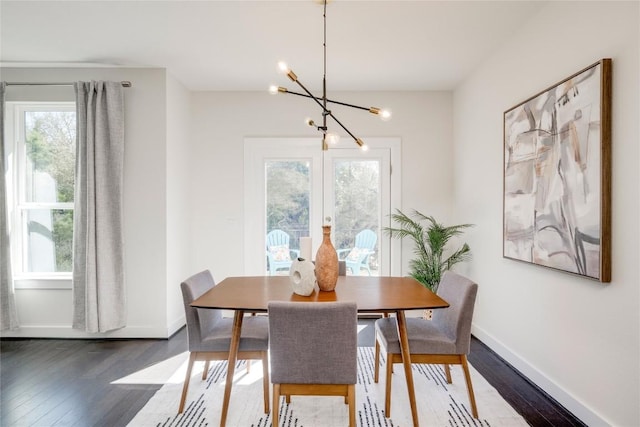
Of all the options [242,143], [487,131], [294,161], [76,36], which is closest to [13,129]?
[76,36]

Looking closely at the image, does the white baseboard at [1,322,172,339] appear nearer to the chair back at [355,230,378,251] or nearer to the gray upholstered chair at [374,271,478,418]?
the chair back at [355,230,378,251]

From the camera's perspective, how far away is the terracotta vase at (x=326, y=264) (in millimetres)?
2135

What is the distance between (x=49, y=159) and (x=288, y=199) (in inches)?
95.6

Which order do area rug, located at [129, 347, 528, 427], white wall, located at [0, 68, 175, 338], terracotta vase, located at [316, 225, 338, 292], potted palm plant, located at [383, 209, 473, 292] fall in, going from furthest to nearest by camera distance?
potted palm plant, located at [383, 209, 473, 292], white wall, located at [0, 68, 175, 338], terracotta vase, located at [316, 225, 338, 292], area rug, located at [129, 347, 528, 427]

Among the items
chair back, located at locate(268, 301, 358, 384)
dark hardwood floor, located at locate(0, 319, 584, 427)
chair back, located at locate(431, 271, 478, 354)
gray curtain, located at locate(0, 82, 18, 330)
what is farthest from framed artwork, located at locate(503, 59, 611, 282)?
gray curtain, located at locate(0, 82, 18, 330)

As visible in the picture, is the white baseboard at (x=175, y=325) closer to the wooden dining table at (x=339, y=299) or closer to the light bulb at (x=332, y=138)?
the wooden dining table at (x=339, y=299)

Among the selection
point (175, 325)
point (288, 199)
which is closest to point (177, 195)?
point (288, 199)

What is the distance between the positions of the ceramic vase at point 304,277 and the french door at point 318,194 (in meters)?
1.93

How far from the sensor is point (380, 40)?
9.04ft

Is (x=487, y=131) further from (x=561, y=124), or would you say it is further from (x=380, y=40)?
(x=380, y=40)

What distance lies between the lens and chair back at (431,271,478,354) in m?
1.98

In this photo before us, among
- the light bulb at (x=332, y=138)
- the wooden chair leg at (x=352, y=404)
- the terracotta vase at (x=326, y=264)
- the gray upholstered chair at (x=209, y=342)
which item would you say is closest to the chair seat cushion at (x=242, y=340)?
the gray upholstered chair at (x=209, y=342)

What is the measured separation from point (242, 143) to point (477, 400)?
330cm

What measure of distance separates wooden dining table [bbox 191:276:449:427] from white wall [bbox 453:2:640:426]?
2.78 feet
